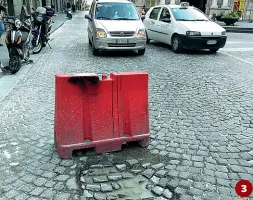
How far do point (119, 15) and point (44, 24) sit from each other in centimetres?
278

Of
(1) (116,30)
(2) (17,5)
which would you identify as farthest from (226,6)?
(1) (116,30)

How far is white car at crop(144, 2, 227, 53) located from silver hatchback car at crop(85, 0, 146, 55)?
150 cm

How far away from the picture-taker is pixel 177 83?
6.54m

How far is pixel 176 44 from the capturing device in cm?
1070

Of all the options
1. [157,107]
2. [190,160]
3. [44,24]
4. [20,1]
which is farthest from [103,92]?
[20,1]

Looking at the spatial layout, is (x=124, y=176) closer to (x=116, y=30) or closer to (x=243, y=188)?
(x=243, y=188)

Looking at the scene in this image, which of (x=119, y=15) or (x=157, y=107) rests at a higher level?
(x=119, y=15)

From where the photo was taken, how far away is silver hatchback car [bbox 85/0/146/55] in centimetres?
930

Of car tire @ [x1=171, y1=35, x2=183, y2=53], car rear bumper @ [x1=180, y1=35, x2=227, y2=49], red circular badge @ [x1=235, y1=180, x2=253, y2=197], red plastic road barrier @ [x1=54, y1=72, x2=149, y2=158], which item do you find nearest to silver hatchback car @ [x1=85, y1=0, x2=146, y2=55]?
car tire @ [x1=171, y1=35, x2=183, y2=53]

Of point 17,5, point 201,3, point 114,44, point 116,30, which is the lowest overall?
point 114,44

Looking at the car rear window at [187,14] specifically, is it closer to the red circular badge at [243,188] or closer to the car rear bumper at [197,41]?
the car rear bumper at [197,41]

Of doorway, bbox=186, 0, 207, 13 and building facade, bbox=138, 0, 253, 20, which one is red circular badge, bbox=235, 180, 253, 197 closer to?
building facade, bbox=138, 0, 253, 20

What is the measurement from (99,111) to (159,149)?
0.92 metres

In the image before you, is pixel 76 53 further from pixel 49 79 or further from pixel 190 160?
pixel 190 160
